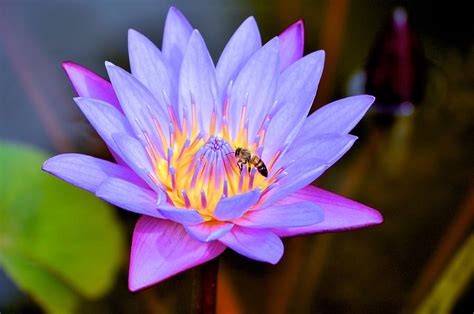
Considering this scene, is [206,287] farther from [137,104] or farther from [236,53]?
[236,53]

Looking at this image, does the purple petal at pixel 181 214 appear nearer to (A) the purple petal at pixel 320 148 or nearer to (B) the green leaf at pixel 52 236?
(A) the purple petal at pixel 320 148

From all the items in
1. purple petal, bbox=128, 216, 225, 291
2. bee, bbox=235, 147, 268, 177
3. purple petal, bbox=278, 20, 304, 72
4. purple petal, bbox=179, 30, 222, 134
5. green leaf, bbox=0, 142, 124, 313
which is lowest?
green leaf, bbox=0, 142, 124, 313

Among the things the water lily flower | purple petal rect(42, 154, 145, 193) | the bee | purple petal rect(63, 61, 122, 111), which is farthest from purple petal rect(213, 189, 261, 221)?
purple petal rect(63, 61, 122, 111)

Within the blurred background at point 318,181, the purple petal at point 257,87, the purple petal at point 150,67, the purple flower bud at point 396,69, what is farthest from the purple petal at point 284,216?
the purple flower bud at point 396,69

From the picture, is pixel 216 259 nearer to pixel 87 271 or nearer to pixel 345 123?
pixel 345 123

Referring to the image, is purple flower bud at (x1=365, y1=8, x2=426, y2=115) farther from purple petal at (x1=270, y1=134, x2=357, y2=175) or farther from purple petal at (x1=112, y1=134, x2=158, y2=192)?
purple petal at (x1=112, y1=134, x2=158, y2=192)

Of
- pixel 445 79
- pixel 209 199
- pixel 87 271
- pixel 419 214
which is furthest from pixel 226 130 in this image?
pixel 445 79
